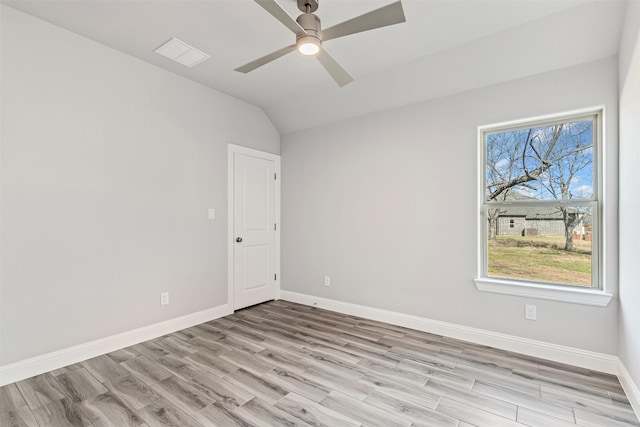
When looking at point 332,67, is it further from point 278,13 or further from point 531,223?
point 531,223

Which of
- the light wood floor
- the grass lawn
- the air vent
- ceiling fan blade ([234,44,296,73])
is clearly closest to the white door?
the light wood floor

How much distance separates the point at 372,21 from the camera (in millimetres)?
1794

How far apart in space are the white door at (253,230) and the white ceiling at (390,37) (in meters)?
1.18

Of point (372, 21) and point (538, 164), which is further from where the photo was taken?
point (538, 164)

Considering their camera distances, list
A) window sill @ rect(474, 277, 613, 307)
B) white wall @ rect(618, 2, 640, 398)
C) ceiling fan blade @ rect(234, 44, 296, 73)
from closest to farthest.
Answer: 1. white wall @ rect(618, 2, 640, 398)
2. ceiling fan blade @ rect(234, 44, 296, 73)
3. window sill @ rect(474, 277, 613, 307)

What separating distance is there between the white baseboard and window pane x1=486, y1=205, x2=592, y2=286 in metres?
3.23

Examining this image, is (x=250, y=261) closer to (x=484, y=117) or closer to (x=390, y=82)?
(x=390, y=82)

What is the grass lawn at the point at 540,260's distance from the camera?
2586 mm

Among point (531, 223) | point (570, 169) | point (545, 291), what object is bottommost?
point (545, 291)

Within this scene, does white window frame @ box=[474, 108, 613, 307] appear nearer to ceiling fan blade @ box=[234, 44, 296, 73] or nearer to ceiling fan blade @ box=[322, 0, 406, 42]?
ceiling fan blade @ box=[322, 0, 406, 42]

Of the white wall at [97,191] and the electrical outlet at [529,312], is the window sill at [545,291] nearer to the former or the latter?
the electrical outlet at [529,312]

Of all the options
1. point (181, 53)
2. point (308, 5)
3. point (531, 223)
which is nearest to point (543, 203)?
point (531, 223)

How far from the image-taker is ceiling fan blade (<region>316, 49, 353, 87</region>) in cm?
216

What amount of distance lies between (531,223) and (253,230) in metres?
3.17
